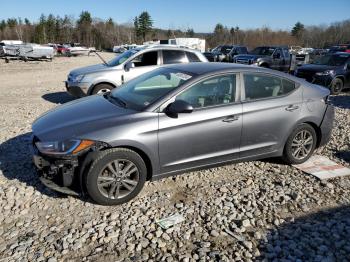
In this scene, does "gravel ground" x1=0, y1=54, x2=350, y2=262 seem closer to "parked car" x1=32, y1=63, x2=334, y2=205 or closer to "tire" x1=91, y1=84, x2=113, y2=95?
"parked car" x1=32, y1=63, x2=334, y2=205

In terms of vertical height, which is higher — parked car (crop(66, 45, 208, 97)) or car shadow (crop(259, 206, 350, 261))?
parked car (crop(66, 45, 208, 97))

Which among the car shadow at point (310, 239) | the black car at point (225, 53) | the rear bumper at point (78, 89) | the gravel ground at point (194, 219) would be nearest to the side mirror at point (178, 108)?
the gravel ground at point (194, 219)

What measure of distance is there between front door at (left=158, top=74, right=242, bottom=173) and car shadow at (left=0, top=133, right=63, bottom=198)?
5.19 feet

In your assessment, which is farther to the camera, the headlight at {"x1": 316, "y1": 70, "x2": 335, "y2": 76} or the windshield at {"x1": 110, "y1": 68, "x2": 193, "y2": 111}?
the headlight at {"x1": 316, "y1": 70, "x2": 335, "y2": 76}

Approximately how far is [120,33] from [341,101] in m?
88.8

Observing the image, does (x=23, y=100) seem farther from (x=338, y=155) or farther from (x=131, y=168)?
(x=338, y=155)

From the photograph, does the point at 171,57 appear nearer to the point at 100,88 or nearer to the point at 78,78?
the point at 100,88

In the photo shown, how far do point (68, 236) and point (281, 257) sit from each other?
7.20 feet

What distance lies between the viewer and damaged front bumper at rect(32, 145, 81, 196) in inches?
151

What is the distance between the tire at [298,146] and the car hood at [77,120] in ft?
8.34

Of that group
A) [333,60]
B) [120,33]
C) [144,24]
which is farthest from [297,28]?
[333,60]

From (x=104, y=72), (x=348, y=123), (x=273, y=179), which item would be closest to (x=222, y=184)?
(x=273, y=179)

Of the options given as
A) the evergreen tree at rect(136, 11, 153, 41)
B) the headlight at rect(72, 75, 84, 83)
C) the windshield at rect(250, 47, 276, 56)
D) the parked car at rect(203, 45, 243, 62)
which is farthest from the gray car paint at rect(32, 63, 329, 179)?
the evergreen tree at rect(136, 11, 153, 41)

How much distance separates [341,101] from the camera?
11016 mm
